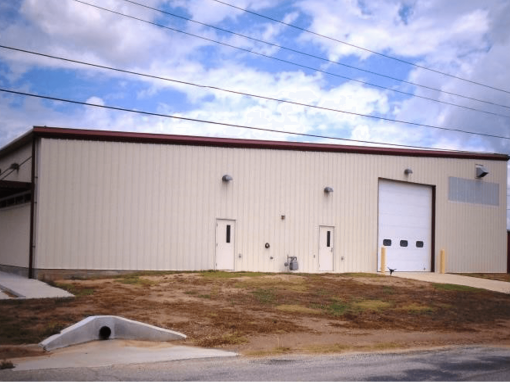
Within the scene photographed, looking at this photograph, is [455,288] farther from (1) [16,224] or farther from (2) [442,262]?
(1) [16,224]

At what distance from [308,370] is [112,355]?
3.57m

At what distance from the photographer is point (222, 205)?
24859mm

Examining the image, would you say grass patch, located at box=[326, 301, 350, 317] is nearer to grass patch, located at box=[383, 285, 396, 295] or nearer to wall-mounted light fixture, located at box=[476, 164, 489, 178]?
grass patch, located at box=[383, 285, 396, 295]

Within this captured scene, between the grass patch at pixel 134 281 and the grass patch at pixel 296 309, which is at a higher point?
the grass patch at pixel 134 281

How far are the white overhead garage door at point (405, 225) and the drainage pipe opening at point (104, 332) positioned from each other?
18.9 meters

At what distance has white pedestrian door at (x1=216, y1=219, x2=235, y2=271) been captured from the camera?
974 inches

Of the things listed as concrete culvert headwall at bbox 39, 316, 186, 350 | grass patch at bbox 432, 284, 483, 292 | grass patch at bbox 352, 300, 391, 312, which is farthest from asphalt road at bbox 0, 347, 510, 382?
grass patch at bbox 432, 284, 483, 292

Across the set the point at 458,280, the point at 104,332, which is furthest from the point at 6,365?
the point at 458,280

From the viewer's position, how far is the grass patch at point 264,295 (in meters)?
17.7

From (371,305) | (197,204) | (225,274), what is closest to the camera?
(371,305)

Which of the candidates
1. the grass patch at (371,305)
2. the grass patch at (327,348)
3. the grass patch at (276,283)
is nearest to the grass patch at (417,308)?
the grass patch at (371,305)

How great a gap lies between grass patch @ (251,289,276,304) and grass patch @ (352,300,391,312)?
8.06 ft

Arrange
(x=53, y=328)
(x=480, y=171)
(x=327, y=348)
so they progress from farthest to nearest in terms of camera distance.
Result: (x=480, y=171), (x=327, y=348), (x=53, y=328)

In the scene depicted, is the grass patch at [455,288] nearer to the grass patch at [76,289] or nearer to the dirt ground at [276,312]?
the dirt ground at [276,312]
